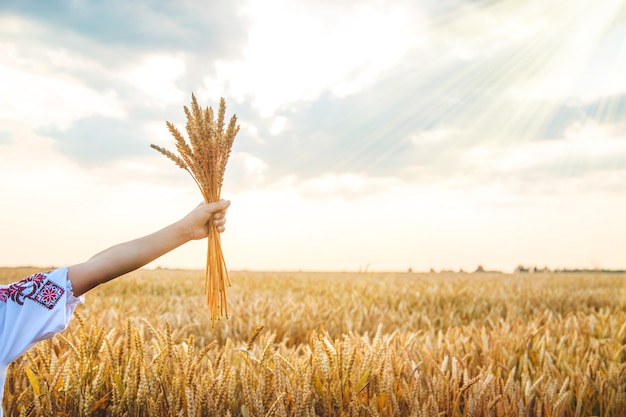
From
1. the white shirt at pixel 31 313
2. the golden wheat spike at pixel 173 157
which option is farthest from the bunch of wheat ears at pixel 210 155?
the white shirt at pixel 31 313

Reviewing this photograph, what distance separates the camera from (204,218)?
6.91ft

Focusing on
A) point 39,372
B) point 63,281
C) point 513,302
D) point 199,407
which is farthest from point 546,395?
point 513,302

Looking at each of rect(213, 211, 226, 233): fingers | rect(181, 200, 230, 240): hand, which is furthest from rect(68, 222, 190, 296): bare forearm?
rect(213, 211, 226, 233): fingers

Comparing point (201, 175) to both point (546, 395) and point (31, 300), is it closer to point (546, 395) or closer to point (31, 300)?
point (31, 300)

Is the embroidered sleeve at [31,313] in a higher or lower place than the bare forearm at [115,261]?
lower

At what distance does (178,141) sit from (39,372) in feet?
4.79

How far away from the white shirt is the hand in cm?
48

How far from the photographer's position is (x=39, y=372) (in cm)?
266

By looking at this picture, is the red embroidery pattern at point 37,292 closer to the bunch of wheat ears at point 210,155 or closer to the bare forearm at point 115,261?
the bare forearm at point 115,261

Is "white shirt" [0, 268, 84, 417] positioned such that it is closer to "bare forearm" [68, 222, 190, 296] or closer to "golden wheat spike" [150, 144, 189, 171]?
"bare forearm" [68, 222, 190, 296]

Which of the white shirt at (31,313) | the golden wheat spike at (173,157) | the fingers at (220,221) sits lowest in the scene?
the white shirt at (31,313)

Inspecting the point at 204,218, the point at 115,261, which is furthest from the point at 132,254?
the point at 204,218

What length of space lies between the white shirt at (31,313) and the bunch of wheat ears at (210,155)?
1.85ft

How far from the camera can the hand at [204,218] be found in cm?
210
